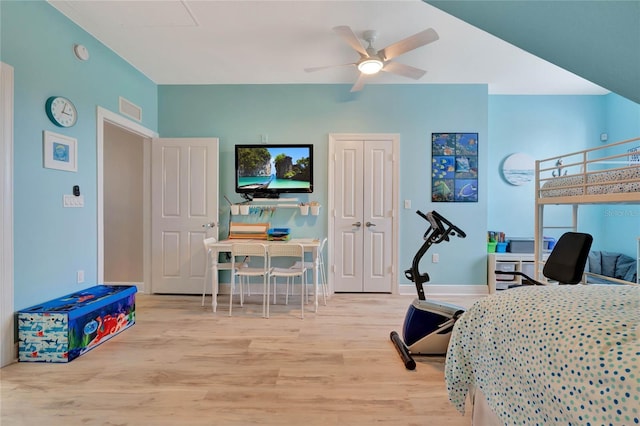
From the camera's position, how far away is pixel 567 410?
0.71 meters

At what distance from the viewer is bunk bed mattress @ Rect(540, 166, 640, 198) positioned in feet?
6.09

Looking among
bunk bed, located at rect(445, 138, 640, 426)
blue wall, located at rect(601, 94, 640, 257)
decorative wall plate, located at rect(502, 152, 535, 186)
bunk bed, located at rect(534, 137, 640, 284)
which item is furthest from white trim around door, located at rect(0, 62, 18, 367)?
blue wall, located at rect(601, 94, 640, 257)

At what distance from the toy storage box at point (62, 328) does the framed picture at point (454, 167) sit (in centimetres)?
391

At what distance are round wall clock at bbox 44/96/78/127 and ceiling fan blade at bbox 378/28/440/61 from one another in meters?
2.90

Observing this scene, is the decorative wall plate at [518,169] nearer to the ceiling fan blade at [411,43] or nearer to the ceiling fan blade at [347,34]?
the ceiling fan blade at [411,43]

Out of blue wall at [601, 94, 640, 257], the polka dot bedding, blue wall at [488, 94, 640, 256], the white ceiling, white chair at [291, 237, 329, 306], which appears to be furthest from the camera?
blue wall at [488, 94, 640, 256]

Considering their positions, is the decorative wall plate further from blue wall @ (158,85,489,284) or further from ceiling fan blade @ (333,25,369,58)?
ceiling fan blade @ (333,25,369,58)

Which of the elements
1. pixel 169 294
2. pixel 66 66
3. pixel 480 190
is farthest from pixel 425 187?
pixel 66 66

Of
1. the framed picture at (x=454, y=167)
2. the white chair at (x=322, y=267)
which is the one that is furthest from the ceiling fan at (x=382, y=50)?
the white chair at (x=322, y=267)

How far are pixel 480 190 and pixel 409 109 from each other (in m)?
1.48

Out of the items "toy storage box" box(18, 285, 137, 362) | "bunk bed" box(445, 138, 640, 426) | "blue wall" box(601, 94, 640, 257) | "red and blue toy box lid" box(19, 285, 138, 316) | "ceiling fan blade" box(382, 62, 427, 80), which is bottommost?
"toy storage box" box(18, 285, 137, 362)

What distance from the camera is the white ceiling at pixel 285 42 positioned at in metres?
2.36

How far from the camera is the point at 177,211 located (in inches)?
147

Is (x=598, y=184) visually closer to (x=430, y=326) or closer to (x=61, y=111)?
(x=430, y=326)
